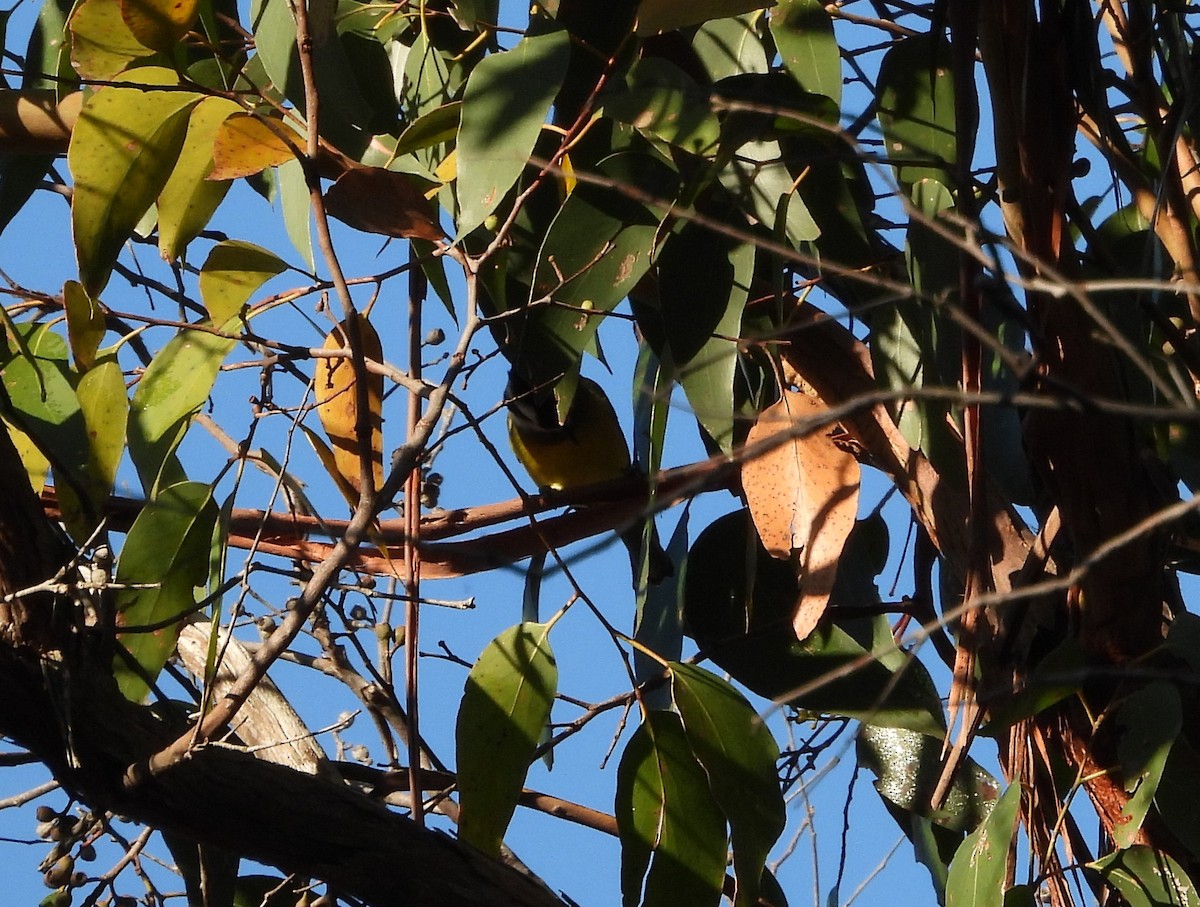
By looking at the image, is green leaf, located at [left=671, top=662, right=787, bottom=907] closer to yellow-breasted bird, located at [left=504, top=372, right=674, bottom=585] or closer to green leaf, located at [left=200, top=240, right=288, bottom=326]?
green leaf, located at [left=200, top=240, right=288, bottom=326]

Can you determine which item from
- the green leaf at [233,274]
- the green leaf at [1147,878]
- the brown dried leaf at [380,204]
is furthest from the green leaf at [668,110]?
the green leaf at [1147,878]

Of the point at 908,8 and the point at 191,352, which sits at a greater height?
the point at 908,8

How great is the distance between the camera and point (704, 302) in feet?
3.19

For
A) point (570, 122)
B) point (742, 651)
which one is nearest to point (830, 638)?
point (742, 651)

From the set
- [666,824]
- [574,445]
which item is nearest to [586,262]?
[666,824]

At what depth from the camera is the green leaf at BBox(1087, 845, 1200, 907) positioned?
101 centimetres

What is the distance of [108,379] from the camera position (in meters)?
1.02

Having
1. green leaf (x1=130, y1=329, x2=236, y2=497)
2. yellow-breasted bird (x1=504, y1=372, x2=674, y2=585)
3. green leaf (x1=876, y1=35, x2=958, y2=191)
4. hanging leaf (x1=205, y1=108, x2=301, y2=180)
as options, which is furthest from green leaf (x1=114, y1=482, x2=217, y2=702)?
yellow-breasted bird (x1=504, y1=372, x2=674, y2=585)

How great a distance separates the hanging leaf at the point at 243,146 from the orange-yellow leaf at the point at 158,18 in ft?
0.22

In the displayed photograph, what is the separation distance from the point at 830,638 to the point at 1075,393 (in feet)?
2.35

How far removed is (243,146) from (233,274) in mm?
137

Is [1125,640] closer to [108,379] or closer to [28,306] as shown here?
[108,379]

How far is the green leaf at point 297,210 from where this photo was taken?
1219 mm

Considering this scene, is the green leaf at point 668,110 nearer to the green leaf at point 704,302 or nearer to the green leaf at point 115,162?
the green leaf at point 704,302
